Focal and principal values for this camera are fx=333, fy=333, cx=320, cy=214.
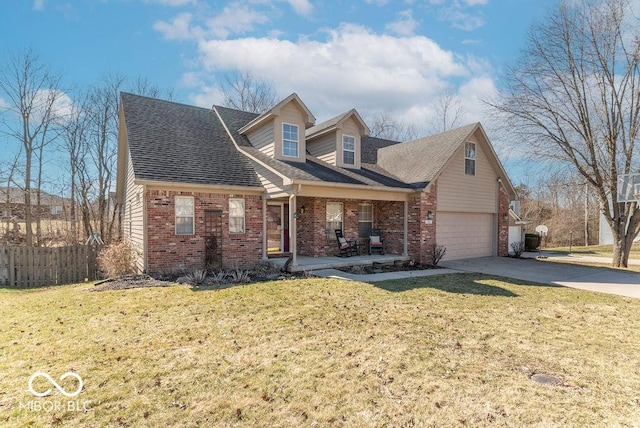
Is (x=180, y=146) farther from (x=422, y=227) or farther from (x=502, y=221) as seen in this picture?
(x=502, y=221)

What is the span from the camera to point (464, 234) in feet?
46.9

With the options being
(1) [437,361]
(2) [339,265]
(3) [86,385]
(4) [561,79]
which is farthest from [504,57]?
(3) [86,385]

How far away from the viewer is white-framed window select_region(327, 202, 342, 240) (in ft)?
43.0

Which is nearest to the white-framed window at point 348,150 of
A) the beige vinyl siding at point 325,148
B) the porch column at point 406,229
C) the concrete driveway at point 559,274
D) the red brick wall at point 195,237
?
the beige vinyl siding at point 325,148

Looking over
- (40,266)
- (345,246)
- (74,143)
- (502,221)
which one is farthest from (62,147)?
(502,221)

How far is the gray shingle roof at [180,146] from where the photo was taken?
10.3m

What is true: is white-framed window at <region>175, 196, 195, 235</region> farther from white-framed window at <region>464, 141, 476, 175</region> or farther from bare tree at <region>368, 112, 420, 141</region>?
bare tree at <region>368, 112, 420, 141</region>

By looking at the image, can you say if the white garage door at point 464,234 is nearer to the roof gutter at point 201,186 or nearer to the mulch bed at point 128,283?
the roof gutter at point 201,186

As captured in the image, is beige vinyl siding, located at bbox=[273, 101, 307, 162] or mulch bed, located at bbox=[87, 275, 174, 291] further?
beige vinyl siding, located at bbox=[273, 101, 307, 162]

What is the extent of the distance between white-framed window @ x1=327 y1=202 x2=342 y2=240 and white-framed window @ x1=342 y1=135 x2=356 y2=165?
1.95m

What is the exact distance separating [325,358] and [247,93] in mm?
24868

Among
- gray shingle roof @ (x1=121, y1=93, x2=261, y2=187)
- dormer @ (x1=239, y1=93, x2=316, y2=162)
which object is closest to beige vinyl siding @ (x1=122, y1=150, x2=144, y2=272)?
gray shingle roof @ (x1=121, y1=93, x2=261, y2=187)

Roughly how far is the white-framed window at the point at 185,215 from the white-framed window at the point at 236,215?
122 cm

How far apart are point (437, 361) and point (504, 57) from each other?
15540 millimetres
